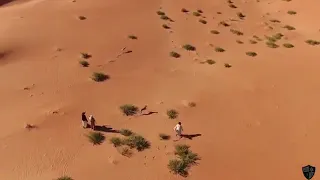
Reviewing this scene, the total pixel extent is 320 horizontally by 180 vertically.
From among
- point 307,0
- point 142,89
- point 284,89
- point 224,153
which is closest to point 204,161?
point 224,153

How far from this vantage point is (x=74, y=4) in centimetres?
4081

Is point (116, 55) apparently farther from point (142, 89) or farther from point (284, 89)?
point (284, 89)

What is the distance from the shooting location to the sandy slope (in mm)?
21531

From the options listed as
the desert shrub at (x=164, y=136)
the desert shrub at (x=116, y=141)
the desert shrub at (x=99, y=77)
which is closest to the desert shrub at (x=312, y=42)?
the desert shrub at (x=99, y=77)

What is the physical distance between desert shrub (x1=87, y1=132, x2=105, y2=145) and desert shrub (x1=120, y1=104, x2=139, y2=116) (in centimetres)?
264

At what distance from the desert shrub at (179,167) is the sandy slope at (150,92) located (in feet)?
1.23

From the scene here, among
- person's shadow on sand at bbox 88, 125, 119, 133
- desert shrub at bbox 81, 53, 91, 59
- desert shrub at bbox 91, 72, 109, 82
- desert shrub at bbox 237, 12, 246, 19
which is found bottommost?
desert shrub at bbox 237, 12, 246, 19

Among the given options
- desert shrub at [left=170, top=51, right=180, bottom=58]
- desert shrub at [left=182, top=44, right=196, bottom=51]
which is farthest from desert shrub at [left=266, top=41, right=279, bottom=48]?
desert shrub at [left=170, top=51, right=180, bottom=58]

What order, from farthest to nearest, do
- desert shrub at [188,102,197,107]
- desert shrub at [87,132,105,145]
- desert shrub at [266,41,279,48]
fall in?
desert shrub at [266,41,279,48] < desert shrub at [188,102,197,107] < desert shrub at [87,132,105,145]

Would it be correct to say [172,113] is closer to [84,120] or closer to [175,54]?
[84,120]

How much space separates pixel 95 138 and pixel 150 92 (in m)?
6.28

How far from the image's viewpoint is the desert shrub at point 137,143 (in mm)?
22094

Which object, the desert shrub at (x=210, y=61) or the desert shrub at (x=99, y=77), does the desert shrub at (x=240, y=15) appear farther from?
the desert shrub at (x=99, y=77)

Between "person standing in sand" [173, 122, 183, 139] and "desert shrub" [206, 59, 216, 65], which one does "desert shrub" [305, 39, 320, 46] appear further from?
"person standing in sand" [173, 122, 183, 139]
